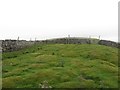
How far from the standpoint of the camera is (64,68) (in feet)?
286

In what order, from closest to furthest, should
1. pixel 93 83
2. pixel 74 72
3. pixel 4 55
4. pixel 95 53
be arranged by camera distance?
pixel 93 83 < pixel 74 72 < pixel 95 53 < pixel 4 55

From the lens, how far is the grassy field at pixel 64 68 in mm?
75250

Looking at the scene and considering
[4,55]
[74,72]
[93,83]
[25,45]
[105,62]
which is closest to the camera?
[93,83]

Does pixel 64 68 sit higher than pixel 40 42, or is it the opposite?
pixel 40 42

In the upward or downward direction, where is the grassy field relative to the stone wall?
downward

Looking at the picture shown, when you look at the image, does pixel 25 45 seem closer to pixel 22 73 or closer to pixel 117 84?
pixel 22 73

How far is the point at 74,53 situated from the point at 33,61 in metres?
17.7

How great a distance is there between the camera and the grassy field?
75.2 metres

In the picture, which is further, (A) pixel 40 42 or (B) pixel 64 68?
(A) pixel 40 42

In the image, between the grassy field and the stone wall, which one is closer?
the grassy field

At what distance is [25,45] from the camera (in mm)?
132375

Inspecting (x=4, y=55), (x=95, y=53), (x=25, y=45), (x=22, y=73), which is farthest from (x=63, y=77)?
(x=25, y=45)

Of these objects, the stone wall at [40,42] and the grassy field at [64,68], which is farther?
the stone wall at [40,42]

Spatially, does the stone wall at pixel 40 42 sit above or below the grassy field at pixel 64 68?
above
